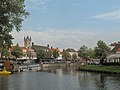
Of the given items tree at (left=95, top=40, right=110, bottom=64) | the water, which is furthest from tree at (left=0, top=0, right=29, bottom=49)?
tree at (left=95, top=40, right=110, bottom=64)

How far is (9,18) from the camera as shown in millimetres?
29141

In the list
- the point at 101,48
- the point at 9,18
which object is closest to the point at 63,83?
the point at 9,18

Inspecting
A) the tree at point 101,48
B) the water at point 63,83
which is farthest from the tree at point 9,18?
the tree at point 101,48

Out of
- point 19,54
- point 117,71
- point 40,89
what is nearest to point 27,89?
point 40,89

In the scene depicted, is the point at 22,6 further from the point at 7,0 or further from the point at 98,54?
the point at 98,54

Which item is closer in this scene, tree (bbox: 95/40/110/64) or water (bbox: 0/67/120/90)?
water (bbox: 0/67/120/90)

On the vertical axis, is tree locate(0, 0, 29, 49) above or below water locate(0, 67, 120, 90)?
above

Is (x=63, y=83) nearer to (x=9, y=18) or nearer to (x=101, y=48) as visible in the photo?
(x=9, y=18)

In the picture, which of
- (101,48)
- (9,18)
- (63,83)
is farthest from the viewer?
(101,48)

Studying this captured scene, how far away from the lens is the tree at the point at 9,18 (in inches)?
1121

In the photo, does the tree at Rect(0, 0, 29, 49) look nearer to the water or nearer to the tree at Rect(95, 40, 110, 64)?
the water

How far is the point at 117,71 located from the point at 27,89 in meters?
32.5

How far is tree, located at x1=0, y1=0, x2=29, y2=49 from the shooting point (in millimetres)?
28461

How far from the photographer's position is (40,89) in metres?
44.8
